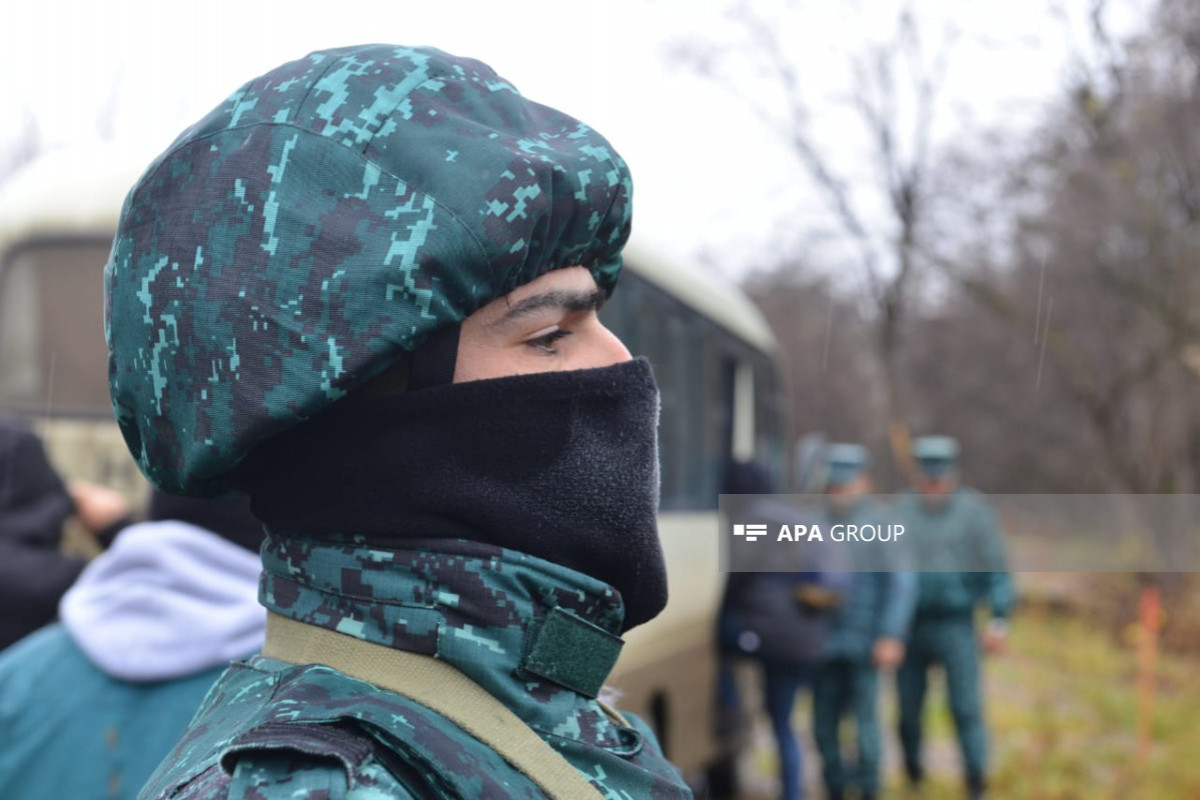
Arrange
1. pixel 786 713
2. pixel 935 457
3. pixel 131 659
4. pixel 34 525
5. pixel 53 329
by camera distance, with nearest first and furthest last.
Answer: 1. pixel 131 659
2. pixel 34 525
3. pixel 53 329
4. pixel 786 713
5. pixel 935 457

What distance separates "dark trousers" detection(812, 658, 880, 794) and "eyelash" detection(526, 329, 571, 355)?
19.1 feet

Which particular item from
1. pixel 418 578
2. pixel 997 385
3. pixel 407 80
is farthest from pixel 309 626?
pixel 997 385

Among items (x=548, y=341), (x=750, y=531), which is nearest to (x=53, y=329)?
(x=750, y=531)

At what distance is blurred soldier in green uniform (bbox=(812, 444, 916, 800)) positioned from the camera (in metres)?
6.77

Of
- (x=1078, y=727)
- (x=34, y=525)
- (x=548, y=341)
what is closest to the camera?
(x=548, y=341)

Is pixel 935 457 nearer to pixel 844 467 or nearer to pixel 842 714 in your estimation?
pixel 844 467

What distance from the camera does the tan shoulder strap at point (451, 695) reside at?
45.6 inches

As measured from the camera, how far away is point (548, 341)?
141 centimetres

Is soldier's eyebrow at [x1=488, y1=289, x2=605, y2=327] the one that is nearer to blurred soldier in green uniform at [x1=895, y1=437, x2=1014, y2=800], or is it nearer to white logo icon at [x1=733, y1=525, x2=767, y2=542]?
white logo icon at [x1=733, y1=525, x2=767, y2=542]

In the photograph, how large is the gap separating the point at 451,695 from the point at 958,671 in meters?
6.50

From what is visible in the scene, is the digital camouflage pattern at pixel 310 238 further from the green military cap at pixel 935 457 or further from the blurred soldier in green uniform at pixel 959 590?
the green military cap at pixel 935 457

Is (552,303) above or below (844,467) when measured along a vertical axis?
above

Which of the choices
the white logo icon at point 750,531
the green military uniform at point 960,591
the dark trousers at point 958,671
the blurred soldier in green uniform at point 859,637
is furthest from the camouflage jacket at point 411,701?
the dark trousers at point 958,671

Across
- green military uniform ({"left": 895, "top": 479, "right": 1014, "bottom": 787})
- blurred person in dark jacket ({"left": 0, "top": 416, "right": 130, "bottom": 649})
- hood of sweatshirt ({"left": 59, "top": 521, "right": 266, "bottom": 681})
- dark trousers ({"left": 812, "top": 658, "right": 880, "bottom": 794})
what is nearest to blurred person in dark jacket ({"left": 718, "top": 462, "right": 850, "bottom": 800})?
dark trousers ({"left": 812, "top": 658, "right": 880, "bottom": 794})
